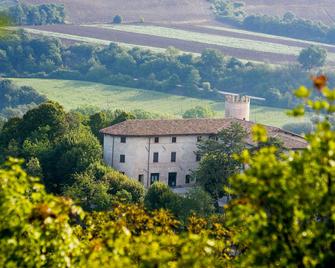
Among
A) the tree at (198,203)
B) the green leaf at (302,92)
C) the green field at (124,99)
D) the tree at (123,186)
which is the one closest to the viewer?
the green leaf at (302,92)

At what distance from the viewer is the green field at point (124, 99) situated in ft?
393

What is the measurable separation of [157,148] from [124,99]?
59251mm

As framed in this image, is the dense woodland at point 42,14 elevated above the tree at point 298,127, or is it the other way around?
the tree at point 298,127

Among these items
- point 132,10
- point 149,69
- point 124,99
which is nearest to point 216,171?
point 124,99

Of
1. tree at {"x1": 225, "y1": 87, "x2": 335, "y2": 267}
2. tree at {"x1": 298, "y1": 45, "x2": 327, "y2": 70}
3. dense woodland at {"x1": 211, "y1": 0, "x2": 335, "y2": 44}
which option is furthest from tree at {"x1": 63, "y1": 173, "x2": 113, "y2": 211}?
dense woodland at {"x1": 211, "y1": 0, "x2": 335, "y2": 44}

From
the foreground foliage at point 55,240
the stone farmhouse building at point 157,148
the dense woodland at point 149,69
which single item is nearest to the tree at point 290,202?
the foreground foliage at point 55,240

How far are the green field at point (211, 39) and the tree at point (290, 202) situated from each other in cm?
15031

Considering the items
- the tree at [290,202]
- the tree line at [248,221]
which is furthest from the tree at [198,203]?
the tree at [290,202]

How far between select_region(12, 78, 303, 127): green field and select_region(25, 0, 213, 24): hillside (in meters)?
42.0

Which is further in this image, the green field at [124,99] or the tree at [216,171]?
the green field at [124,99]

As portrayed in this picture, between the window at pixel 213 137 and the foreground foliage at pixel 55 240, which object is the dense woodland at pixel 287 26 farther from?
the foreground foliage at pixel 55 240

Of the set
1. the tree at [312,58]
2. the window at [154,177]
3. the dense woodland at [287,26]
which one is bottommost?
the dense woodland at [287,26]

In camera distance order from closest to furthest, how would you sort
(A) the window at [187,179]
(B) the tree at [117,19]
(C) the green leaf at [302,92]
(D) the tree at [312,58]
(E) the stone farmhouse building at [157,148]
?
(C) the green leaf at [302,92] < (E) the stone farmhouse building at [157,148] < (A) the window at [187,179] < (D) the tree at [312,58] < (B) the tree at [117,19]

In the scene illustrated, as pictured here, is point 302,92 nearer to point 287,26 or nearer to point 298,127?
point 298,127
